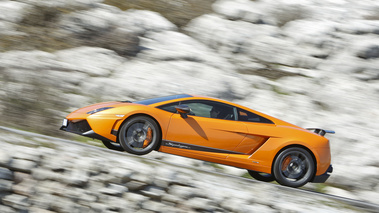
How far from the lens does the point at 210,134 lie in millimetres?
8125

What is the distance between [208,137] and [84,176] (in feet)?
7.39

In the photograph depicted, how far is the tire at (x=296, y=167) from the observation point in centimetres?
853

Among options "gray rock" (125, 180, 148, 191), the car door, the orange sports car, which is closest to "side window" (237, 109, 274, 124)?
the orange sports car

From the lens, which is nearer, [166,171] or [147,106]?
[166,171]

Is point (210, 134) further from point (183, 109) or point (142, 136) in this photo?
point (142, 136)

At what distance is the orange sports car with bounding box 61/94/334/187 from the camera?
782 centimetres

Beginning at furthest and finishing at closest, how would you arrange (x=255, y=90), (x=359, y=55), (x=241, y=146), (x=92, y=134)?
(x=359, y=55)
(x=255, y=90)
(x=241, y=146)
(x=92, y=134)

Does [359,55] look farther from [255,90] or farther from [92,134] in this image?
[92,134]

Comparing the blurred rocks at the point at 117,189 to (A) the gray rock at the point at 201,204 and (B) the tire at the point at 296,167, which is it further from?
(B) the tire at the point at 296,167

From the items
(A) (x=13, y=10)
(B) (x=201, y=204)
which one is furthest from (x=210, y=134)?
(A) (x=13, y=10)

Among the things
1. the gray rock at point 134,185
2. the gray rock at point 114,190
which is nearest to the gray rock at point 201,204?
the gray rock at point 134,185

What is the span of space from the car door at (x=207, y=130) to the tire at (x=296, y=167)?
957mm

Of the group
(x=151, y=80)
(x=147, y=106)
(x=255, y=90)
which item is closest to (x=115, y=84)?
(x=151, y=80)

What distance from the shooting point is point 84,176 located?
6.93 meters
